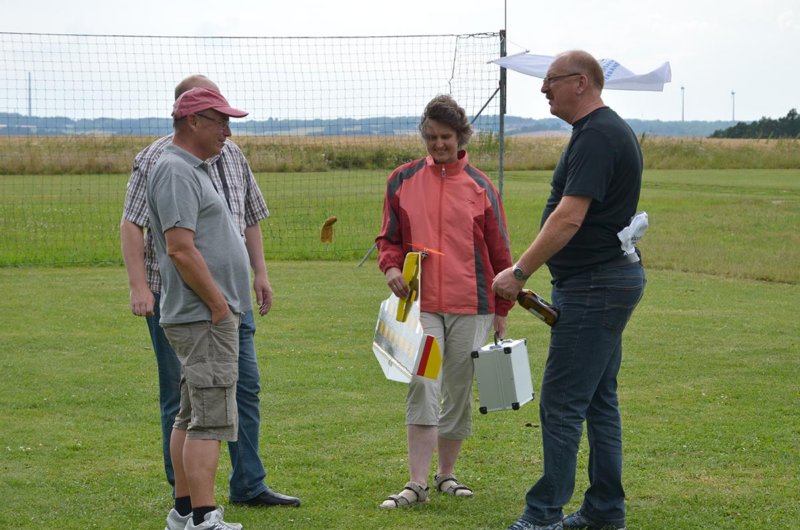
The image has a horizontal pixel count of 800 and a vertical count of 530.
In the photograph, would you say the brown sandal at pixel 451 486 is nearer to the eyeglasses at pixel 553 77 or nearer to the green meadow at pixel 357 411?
the green meadow at pixel 357 411

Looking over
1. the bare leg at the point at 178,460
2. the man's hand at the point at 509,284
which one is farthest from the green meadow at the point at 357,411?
the man's hand at the point at 509,284

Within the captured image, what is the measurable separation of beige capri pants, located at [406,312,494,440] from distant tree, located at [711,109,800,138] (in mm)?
61312

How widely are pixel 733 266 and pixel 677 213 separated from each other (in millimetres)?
9080

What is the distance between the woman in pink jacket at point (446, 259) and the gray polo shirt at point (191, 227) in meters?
1.03

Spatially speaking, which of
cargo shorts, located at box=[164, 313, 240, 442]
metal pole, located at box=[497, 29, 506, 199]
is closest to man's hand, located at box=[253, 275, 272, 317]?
cargo shorts, located at box=[164, 313, 240, 442]

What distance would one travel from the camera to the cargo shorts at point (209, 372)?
4.57 meters

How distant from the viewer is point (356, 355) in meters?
9.20

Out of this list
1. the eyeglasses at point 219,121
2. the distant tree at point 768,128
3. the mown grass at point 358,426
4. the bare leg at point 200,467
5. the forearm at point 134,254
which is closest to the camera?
the eyeglasses at point 219,121

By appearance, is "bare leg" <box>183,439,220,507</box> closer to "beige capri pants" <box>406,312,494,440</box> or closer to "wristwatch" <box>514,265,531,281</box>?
"beige capri pants" <box>406,312,494,440</box>

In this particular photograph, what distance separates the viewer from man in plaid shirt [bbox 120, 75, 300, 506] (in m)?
5.06

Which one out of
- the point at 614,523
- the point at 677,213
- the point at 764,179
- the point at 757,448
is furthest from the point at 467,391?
the point at 764,179

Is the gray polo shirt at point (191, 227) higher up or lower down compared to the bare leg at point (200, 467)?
higher up

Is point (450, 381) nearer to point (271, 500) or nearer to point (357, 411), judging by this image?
point (271, 500)

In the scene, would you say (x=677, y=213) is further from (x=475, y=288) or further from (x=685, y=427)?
(x=475, y=288)
